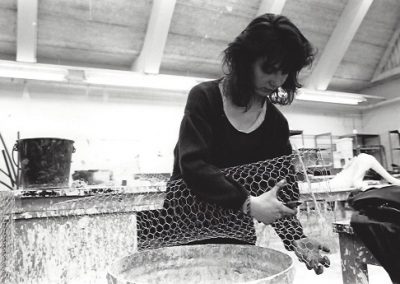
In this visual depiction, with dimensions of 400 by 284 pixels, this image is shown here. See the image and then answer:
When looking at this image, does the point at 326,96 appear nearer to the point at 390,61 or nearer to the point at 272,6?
the point at 272,6

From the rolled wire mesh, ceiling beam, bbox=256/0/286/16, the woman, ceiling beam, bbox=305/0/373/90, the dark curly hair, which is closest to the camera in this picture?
the woman

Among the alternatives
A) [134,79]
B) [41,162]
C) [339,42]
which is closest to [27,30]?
[134,79]

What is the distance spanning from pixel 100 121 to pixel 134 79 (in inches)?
46.0

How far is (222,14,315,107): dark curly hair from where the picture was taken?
44.2 inches

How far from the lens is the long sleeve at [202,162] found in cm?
99

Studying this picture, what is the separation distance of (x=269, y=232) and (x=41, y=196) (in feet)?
6.69

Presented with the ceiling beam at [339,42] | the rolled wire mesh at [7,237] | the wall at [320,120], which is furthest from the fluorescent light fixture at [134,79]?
the rolled wire mesh at [7,237]

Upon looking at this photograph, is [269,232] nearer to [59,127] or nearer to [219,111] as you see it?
[219,111]

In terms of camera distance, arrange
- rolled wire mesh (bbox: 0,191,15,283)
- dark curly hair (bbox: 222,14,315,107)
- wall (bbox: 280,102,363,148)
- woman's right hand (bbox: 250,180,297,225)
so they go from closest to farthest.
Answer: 1. woman's right hand (bbox: 250,180,297,225)
2. dark curly hair (bbox: 222,14,315,107)
3. rolled wire mesh (bbox: 0,191,15,283)
4. wall (bbox: 280,102,363,148)

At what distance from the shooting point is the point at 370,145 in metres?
9.04

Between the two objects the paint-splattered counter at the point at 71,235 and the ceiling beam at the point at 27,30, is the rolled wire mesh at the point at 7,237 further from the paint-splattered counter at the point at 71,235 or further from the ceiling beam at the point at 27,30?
the ceiling beam at the point at 27,30

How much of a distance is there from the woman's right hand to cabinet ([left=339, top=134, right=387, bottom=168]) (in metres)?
8.22

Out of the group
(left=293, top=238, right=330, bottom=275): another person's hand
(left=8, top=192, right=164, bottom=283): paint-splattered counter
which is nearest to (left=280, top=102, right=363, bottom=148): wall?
(left=8, top=192, right=164, bottom=283): paint-splattered counter

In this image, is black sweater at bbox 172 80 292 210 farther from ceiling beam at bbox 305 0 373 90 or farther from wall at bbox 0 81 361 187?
ceiling beam at bbox 305 0 373 90
